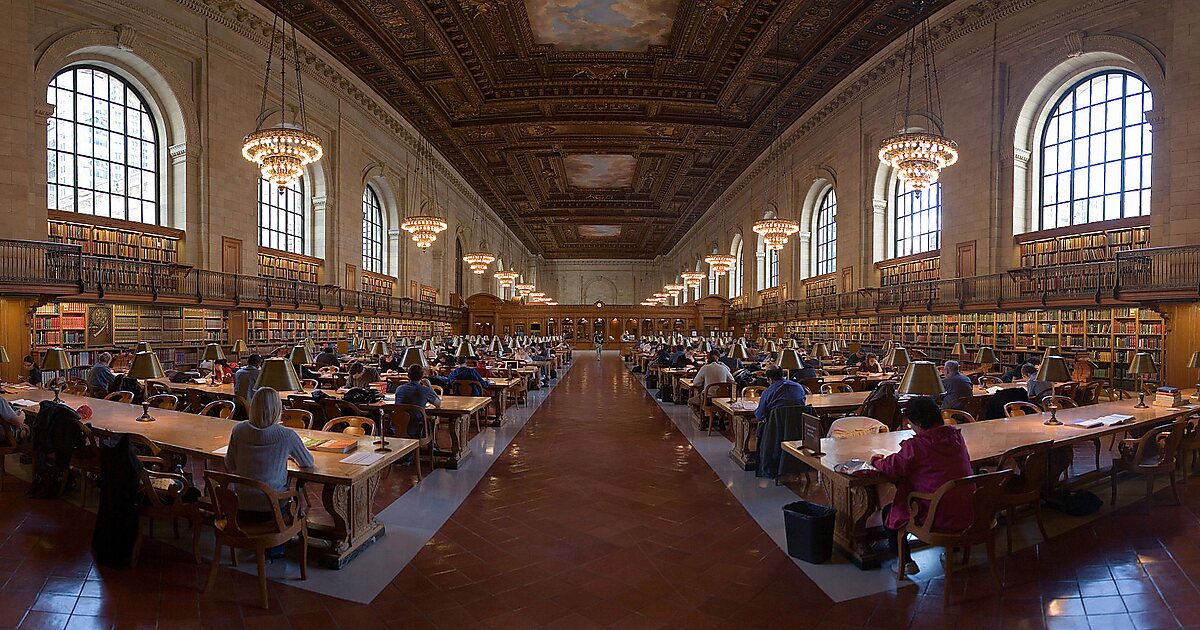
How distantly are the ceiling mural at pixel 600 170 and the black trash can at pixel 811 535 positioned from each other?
22.0 m

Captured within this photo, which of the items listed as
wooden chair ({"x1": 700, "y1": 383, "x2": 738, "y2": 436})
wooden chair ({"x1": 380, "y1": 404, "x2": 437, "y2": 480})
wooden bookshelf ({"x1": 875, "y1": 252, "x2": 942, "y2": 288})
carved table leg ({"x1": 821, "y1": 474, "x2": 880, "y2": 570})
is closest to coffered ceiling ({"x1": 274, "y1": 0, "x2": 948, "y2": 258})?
wooden bookshelf ({"x1": 875, "y1": 252, "x2": 942, "y2": 288})

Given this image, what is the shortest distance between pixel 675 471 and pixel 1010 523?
3.17m

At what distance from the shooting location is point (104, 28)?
11586 mm

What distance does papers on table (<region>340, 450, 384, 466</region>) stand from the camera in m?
3.92

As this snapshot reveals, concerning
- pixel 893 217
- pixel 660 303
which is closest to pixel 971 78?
pixel 893 217

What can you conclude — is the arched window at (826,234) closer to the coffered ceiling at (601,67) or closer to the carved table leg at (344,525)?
Result: the coffered ceiling at (601,67)

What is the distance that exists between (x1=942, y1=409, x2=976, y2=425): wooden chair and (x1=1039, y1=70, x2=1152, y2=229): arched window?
9175 mm

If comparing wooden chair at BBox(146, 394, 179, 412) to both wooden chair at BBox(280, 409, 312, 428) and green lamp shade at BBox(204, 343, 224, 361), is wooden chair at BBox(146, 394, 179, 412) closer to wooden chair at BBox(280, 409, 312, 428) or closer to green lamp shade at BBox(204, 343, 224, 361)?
wooden chair at BBox(280, 409, 312, 428)

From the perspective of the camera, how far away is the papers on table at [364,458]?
3918mm

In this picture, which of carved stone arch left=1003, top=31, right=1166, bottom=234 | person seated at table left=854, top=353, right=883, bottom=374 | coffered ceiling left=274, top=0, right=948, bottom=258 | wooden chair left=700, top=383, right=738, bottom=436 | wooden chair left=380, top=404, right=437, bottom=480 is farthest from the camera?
coffered ceiling left=274, top=0, right=948, bottom=258

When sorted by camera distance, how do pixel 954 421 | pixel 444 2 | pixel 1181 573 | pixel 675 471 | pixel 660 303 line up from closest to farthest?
pixel 1181 573 → pixel 954 421 → pixel 675 471 → pixel 444 2 → pixel 660 303

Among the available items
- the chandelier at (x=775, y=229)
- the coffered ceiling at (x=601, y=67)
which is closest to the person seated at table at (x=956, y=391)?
the coffered ceiling at (x=601, y=67)

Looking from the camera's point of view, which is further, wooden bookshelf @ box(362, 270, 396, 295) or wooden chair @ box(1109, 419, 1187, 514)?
wooden bookshelf @ box(362, 270, 396, 295)

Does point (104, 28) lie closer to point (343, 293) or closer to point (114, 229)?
point (114, 229)
